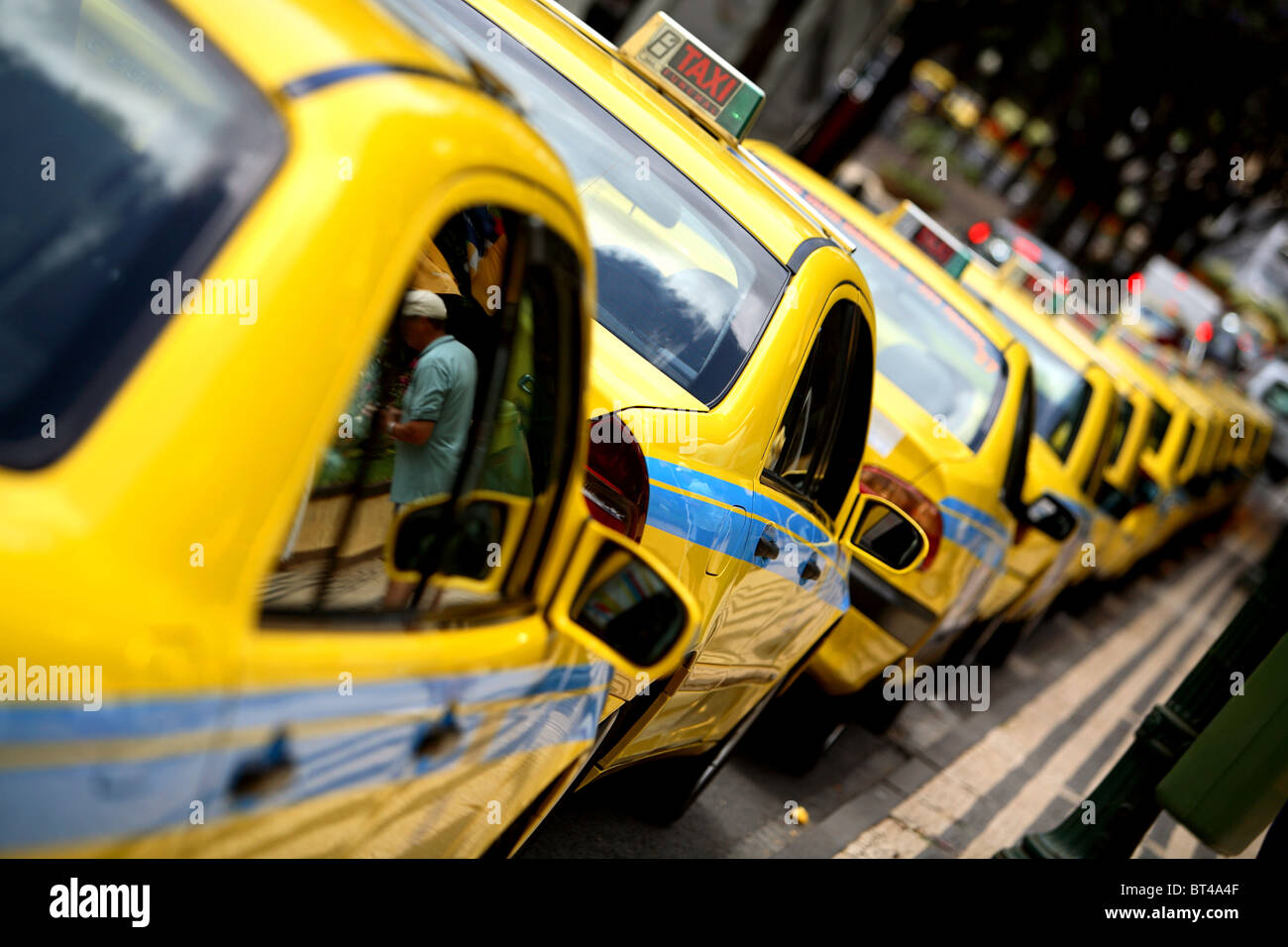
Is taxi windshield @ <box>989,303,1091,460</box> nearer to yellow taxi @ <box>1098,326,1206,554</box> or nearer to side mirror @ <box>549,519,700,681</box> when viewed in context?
yellow taxi @ <box>1098,326,1206,554</box>

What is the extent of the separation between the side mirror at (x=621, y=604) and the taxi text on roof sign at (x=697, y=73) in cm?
283

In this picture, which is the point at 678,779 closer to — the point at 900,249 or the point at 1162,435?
the point at 900,249

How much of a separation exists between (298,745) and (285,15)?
0.89 metres

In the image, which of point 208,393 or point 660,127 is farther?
point 660,127

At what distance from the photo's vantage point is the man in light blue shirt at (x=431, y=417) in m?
2.72

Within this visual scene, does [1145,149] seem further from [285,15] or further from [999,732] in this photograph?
[285,15]

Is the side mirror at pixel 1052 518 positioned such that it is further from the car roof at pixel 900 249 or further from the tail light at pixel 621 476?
the tail light at pixel 621 476

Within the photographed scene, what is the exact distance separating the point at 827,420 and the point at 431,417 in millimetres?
2097

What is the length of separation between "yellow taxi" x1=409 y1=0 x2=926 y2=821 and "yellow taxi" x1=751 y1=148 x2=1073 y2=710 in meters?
1.27

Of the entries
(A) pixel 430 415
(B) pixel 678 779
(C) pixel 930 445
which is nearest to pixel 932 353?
(C) pixel 930 445

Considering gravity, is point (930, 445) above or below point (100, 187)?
below

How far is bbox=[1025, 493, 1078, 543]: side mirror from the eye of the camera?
26.0 feet

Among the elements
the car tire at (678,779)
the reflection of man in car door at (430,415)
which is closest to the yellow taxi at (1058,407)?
the car tire at (678,779)

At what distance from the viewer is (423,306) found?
3.23m
